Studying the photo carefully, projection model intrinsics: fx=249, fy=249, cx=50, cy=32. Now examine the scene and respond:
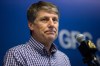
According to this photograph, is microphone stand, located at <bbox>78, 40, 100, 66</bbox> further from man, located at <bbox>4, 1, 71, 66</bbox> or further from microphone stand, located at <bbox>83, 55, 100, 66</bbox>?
man, located at <bbox>4, 1, 71, 66</bbox>

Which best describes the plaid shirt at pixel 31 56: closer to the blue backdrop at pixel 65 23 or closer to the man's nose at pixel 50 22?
the man's nose at pixel 50 22

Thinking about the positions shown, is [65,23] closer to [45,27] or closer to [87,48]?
[45,27]

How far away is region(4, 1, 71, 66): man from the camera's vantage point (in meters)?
1.65

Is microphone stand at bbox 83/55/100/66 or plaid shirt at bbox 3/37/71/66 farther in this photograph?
plaid shirt at bbox 3/37/71/66

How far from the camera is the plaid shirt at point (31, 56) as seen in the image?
1.63m

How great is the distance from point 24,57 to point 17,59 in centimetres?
6

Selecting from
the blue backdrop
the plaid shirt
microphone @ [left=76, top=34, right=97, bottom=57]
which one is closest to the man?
the plaid shirt

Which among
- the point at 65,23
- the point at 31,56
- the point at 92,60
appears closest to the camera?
the point at 92,60

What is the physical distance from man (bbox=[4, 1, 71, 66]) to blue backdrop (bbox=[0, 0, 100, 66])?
479mm

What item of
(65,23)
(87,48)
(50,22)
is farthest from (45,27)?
(65,23)

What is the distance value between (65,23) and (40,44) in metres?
0.89

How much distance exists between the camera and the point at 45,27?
1727 millimetres

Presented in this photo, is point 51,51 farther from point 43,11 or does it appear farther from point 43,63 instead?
point 43,11

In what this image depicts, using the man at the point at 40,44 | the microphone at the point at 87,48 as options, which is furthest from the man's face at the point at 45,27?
the microphone at the point at 87,48
